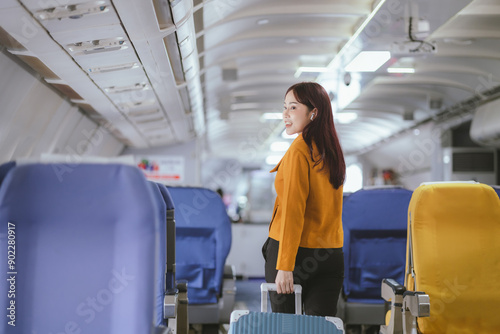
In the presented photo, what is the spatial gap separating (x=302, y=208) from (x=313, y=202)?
0.37 ft

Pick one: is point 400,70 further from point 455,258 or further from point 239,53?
point 455,258

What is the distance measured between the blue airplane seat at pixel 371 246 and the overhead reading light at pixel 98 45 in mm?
2198

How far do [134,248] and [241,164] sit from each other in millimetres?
23048

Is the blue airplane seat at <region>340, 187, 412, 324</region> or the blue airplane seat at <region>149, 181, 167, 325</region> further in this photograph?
the blue airplane seat at <region>340, 187, 412, 324</region>

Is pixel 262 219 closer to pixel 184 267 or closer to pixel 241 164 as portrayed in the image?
pixel 184 267

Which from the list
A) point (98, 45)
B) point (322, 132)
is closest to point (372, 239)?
point (322, 132)

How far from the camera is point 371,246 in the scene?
13.4ft

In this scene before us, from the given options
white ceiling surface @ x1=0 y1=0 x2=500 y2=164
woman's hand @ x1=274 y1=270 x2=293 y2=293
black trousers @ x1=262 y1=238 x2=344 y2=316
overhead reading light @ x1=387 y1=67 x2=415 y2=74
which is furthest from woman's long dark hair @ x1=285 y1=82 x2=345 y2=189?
overhead reading light @ x1=387 y1=67 x2=415 y2=74

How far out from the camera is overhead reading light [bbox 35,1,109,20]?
128 inches

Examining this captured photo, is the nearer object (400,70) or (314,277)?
(314,277)

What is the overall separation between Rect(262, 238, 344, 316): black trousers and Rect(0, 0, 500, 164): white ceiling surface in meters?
1.91

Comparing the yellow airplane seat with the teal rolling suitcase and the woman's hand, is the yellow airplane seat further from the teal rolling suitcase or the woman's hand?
the woman's hand

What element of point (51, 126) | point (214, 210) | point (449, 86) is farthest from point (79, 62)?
point (449, 86)

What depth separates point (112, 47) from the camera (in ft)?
13.9
